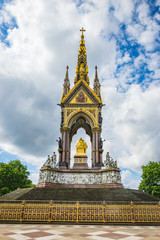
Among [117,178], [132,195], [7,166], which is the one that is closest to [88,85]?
[117,178]

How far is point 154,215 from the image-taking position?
1054cm

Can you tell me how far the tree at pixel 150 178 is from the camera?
31.3 m

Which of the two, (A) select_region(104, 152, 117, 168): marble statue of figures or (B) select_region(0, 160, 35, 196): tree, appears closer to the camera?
(A) select_region(104, 152, 117, 168): marble statue of figures

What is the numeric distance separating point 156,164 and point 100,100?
1844 centimetres

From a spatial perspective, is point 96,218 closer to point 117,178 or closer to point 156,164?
point 117,178

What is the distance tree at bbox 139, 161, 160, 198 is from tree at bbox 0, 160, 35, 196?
2351cm

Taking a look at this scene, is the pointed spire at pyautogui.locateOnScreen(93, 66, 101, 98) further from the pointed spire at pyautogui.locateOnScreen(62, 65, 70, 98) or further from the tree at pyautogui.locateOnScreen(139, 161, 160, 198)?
the tree at pyautogui.locateOnScreen(139, 161, 160, 198)

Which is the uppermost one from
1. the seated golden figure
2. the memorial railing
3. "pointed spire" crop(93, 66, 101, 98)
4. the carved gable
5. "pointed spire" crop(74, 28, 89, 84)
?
"pointed spire" crop(74, 28, 89, 84)

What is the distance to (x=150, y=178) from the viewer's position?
105 feet

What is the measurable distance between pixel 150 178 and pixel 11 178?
87.3 ft

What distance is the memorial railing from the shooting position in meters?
10.4

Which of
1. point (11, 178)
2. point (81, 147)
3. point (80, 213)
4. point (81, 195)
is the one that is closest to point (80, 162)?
point (81, 147)

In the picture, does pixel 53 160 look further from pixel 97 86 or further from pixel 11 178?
pixel 11 178

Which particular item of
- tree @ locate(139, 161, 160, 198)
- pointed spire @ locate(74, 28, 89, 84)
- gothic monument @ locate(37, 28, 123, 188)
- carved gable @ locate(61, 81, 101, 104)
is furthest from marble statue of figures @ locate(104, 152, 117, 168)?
tree @ locate(139, 161, 160, 198)
